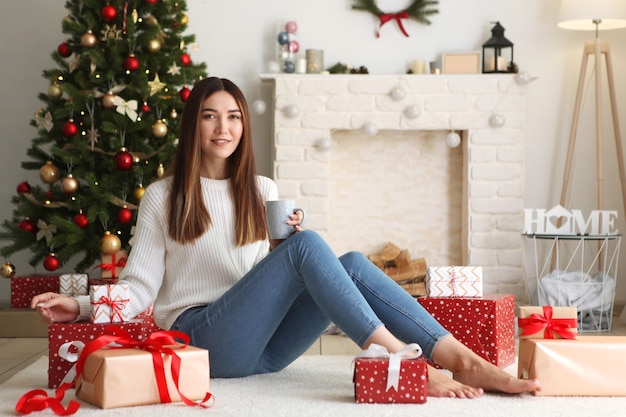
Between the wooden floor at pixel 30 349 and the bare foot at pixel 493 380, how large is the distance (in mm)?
1136

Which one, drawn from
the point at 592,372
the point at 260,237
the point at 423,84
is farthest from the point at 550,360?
the point at 423,84

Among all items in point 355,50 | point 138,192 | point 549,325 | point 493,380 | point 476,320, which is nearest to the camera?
point 493,380

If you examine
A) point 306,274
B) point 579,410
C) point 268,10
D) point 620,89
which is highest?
point 268,10

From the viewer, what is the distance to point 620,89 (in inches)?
191

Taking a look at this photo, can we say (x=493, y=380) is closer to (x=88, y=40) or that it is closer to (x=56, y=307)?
(x=56, y=307)

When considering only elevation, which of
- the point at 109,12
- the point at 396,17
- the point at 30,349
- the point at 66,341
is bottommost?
the point at 30,349

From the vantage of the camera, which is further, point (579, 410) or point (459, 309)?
point (459, 309)

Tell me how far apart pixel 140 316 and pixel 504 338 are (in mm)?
1131

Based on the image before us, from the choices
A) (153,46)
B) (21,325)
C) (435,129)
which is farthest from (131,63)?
(435,129)

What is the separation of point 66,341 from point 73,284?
101cm

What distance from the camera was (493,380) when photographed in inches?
86.1

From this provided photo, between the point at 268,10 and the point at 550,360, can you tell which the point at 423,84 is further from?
the point at 550,360

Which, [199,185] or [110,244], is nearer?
[199,185]

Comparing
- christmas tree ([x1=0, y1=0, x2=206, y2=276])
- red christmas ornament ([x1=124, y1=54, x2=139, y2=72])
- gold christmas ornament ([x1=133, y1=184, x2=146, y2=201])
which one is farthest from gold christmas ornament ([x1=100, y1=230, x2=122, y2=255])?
red christmas ornament ([x1=124, y1=54, x2=139, y2=72])
